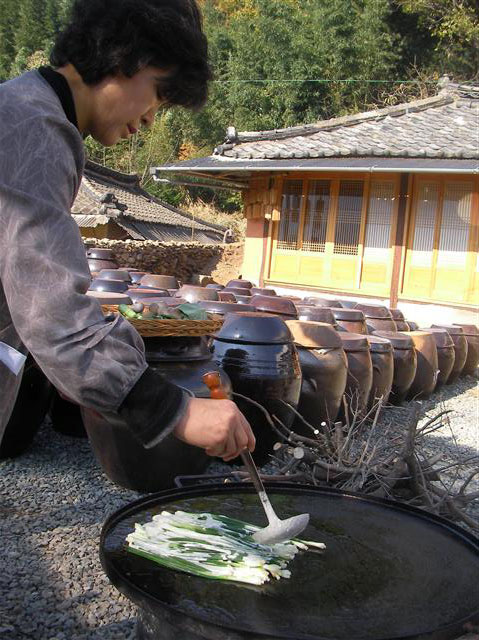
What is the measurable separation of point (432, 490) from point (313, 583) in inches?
78.6

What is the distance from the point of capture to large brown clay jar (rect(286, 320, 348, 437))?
16.5 feet

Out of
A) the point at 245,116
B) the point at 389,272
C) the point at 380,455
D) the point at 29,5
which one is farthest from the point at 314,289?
the point at 29,5

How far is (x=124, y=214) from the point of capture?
17.3 m

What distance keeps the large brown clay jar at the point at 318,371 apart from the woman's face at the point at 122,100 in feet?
12.0

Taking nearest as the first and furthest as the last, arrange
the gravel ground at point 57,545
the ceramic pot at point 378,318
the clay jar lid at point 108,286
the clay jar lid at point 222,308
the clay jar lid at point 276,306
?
the gravel ground at point 57,545
the clay jar lid at point 222,308
the clay jar lid at point 276,306
the clay jar lid at point 108,286
the ceramic pot at point 378,318

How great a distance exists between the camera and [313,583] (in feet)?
5.65

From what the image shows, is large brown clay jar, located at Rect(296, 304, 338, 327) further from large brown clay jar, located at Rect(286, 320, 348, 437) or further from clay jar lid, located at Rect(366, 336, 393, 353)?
large brown clay jar, located at Rect(286, 320, 348, 437)

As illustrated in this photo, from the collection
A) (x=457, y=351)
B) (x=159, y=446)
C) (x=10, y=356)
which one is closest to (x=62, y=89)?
(x=10, y=356)

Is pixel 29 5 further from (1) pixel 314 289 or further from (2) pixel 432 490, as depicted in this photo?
(2) pixel 432 490

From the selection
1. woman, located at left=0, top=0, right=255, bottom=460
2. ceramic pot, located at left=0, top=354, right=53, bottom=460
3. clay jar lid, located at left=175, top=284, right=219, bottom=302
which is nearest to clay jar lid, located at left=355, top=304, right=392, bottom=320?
clay jar lid, located at left=175, top=284, right=219, bottom=302

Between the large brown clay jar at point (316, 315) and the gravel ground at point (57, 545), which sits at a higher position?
the large brown clay jar at point (316, 315)

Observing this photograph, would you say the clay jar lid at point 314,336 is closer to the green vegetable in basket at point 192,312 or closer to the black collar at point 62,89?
the green vegetable in basket at point 192,312

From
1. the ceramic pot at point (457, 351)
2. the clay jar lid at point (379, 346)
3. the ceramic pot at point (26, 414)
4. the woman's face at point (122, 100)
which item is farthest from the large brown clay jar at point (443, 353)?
the woman's face at point (122, 100)

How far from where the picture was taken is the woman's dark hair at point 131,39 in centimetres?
137
